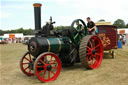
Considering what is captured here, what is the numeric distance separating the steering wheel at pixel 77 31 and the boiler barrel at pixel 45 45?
0.41 metres

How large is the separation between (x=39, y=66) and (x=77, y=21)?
6.77 feet

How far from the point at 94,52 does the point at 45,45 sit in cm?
180

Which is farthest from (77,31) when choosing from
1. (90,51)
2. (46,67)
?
(46,67)

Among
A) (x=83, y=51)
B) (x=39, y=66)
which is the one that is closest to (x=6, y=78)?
(x=39, y=66)

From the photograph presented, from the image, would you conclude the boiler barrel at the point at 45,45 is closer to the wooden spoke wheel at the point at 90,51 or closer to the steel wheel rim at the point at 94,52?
the wooden spoke wheel at the point at 90,51

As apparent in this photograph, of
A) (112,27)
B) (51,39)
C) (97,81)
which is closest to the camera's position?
(97,81)

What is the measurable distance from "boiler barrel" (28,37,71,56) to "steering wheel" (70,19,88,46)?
411 mm

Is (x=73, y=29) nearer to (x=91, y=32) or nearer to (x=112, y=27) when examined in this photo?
(x=91, y=32)

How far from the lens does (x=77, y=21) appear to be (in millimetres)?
5141

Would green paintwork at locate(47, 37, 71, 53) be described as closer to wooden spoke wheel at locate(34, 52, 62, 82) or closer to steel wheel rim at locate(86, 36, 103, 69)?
wooden spoke wheel at locate(34, 52, 62, 82)

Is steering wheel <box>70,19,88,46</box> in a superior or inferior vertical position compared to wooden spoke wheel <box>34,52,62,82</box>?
superior

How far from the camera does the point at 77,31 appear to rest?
5.21m

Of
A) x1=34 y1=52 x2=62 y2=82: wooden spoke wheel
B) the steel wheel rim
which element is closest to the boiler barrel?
x1=34 y1=52 x2=62 y2=82: wooden spoke wheel

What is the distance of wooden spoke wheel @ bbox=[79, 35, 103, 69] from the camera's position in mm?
4652
